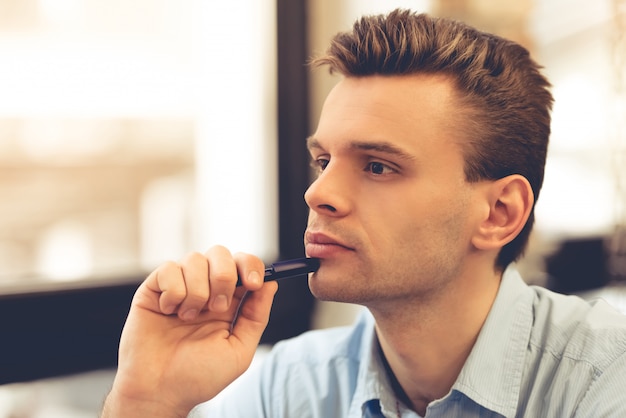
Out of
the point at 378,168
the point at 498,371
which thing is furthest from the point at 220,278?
the point at 498,371

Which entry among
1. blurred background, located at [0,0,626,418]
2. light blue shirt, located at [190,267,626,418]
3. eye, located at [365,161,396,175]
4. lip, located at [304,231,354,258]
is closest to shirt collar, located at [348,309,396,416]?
light blue shirt, located at [190,267,626,418]

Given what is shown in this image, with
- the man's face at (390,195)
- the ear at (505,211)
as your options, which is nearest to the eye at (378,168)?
the man's face at (390,195)

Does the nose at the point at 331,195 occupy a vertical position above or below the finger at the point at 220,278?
above

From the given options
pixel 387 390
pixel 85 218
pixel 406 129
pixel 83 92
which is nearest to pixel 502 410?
pixel 387 390

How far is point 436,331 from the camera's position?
50.5 inches

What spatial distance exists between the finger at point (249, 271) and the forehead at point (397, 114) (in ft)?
0.92

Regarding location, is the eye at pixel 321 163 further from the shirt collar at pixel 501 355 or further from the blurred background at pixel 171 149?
the blurred background at pixel 171 149

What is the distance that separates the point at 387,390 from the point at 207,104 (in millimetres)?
1092

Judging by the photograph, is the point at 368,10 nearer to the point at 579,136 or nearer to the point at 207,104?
the point at 207,104

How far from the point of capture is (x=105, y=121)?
1798 millimetres

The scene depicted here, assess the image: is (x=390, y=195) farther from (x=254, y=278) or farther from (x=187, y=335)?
(x=187, y=335)

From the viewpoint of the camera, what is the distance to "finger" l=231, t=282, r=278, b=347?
119 cm

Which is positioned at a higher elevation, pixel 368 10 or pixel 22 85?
pixel 368 10

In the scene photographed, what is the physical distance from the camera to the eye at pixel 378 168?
3.97 feet
